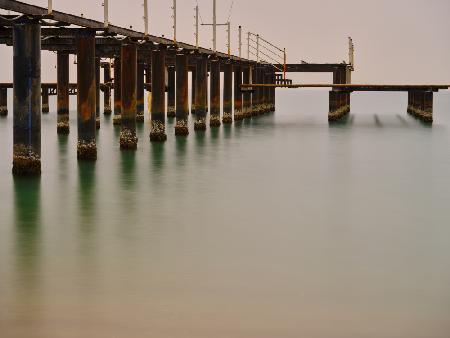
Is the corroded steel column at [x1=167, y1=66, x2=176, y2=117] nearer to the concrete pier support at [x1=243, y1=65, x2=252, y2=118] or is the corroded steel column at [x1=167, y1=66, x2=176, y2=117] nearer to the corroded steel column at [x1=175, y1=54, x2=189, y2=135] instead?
the concrete pier support at [x1=243, y1=65, x2=252, y2=118]

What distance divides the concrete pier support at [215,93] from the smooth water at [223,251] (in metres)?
19.7

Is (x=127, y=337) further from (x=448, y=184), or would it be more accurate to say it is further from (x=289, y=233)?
(x=448, y=184)

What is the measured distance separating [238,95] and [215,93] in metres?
10.5

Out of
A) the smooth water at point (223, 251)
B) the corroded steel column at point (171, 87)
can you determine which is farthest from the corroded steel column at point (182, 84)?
the corroded steel column at point (171, 87)

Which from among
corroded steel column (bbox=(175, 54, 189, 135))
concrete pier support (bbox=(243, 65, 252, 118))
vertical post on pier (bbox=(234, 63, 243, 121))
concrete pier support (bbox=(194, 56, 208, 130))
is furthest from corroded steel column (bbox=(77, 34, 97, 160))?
concrete pier support (bbox=(243, 65, 252, 118))

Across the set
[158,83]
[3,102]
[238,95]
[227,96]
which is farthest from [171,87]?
[158,83]

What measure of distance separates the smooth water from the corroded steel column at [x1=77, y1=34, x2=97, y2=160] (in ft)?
3.61

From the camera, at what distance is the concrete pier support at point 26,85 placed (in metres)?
21.0

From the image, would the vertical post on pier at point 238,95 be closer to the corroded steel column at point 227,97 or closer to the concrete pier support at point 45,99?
the corroded steel column at point 227,97

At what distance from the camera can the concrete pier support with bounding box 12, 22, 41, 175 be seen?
20984 millimetres

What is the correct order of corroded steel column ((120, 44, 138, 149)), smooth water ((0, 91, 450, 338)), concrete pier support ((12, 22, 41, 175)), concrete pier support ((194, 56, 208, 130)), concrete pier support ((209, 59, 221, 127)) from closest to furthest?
smooth water ((0, 91, 450, 338)) < concrete pier support ((12, 22, 41, 175)) < corroded steel column ((120, 44, 138, 149)) < concrete pier support ((194, 56, 208, 130)) < concrete pier support ((209, 59, 221, 127))

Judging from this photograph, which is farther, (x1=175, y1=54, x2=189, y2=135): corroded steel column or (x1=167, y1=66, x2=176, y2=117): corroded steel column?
(x1=167, y1=66, x2=176, y2=117): corroded steel column

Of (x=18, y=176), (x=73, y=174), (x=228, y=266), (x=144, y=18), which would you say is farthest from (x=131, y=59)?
(x=228, y=266)

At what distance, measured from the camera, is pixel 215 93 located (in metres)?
49.0
